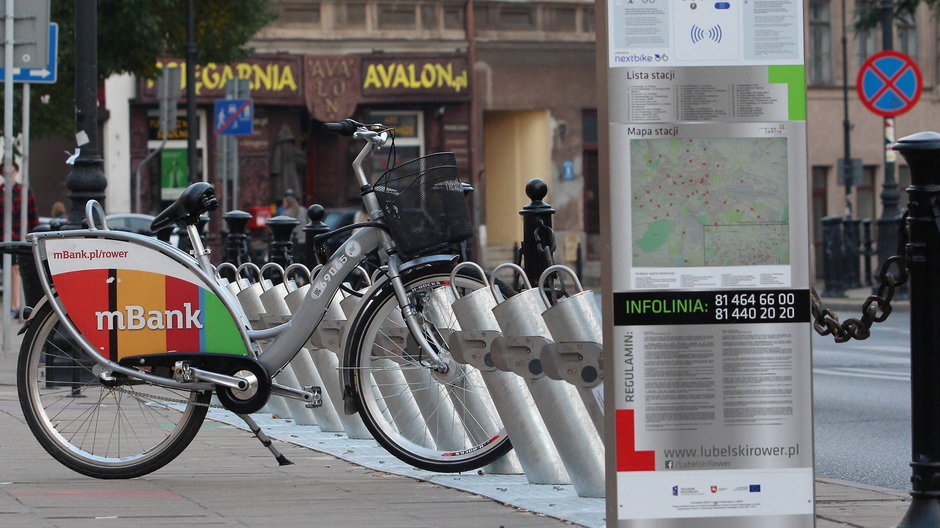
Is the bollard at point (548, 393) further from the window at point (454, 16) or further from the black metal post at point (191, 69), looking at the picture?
the window at point (454, 16)

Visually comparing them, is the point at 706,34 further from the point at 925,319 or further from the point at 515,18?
the point at 515,18

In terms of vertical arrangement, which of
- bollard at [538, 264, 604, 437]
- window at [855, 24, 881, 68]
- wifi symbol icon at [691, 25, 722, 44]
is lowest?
bollard at [538, 264, 604, 437]

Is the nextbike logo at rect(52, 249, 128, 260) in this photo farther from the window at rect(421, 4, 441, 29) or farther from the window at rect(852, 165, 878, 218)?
the window at rect(852, 165, 878, 218)

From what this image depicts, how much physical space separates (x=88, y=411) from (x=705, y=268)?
3.10 m

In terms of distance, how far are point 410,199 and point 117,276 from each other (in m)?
1.20

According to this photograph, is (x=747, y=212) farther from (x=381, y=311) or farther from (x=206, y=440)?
(x=206, y=440)

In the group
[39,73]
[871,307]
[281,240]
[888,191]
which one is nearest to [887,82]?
[888,191]

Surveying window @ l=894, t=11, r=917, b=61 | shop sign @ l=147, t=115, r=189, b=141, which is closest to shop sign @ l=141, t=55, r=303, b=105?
shop sign @ l=147, t=115, r=189, b=141

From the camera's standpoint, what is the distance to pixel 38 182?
35.5 metres

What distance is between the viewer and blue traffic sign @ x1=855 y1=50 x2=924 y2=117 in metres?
21.3

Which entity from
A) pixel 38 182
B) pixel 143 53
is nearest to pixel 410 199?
pixel 143 53

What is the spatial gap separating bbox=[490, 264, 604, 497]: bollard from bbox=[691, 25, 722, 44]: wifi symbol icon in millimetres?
1922

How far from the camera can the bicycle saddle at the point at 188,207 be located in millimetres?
→ 6953

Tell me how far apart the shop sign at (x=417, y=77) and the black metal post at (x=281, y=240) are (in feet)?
85.3
